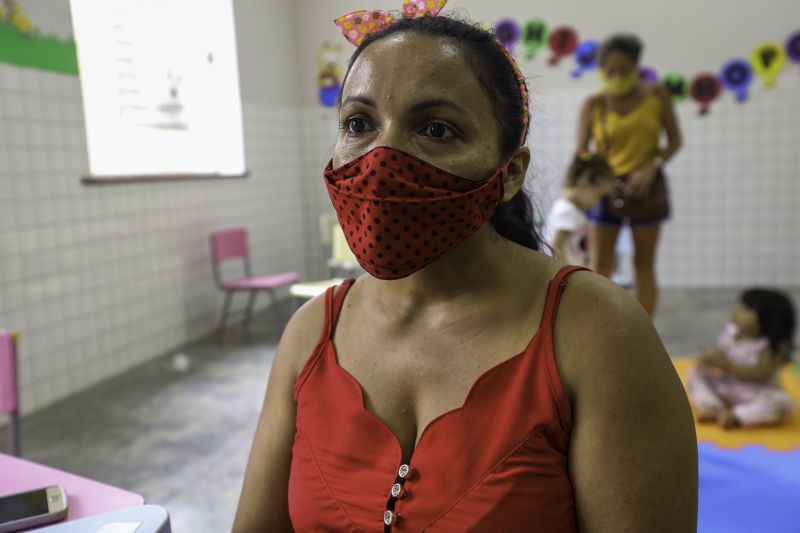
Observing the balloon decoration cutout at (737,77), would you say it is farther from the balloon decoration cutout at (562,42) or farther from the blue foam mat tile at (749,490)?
the blue foam mat tile at (749,490)

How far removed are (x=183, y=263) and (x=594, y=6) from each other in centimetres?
369

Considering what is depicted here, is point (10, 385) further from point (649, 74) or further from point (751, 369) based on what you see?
point (649, 74)

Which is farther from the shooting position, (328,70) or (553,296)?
(328,70)

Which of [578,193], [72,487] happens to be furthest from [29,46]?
[72,487]

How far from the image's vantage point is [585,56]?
524cm

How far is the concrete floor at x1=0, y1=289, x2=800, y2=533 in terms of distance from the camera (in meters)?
2.34

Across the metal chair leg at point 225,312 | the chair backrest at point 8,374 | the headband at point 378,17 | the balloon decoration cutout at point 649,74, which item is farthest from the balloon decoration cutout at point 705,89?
the chair backrest at point 8,374

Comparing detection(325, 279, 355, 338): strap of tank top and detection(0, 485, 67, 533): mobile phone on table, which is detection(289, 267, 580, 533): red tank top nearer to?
detection(325, 279, 355, 338): strap of tank top

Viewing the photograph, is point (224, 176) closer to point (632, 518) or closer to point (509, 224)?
point (509, 224)

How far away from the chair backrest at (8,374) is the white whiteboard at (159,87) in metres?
2.25

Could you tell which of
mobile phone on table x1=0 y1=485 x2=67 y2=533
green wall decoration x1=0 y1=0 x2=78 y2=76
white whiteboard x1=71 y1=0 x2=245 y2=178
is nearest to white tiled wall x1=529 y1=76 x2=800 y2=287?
white whiteboard x1=71 y1=0 x2=245 y2=178

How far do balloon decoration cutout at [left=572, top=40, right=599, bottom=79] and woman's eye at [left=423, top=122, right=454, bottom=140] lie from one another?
4792 millimetres

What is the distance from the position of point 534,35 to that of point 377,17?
468cm

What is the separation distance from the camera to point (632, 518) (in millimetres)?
786
